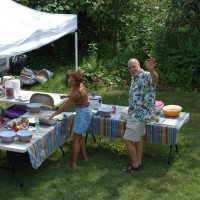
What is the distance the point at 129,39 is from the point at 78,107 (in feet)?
19.9

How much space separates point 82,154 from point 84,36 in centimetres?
629

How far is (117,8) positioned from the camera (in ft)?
37.5

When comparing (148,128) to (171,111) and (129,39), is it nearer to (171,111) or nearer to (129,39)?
(171,111)

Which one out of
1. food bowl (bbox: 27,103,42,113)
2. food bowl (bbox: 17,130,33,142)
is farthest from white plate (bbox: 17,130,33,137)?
food bowl (bbox: 27,103,42,113)

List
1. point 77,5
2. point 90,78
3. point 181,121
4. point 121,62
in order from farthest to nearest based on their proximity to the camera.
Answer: point 77,5, point 121,62, point 90,78, point 181,121

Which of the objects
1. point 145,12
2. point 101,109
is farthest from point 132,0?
point 101,109

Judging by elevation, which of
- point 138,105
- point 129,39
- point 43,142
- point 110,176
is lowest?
point 110,176

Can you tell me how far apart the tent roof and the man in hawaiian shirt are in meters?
1.59

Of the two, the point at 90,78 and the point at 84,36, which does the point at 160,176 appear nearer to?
the point at 90,78

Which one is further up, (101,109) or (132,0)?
(132,0)

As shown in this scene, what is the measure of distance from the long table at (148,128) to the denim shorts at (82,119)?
313mm

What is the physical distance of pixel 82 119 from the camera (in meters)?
6.40

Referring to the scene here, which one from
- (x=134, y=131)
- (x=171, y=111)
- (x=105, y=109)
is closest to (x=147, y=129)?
(x=134, y=131)

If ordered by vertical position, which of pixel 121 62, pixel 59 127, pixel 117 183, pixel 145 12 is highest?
pixel 145 12
